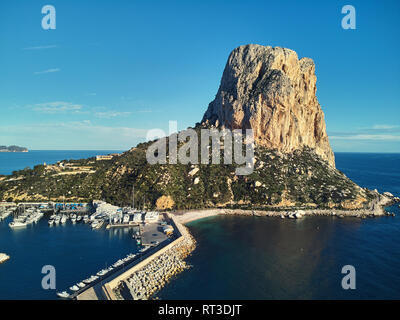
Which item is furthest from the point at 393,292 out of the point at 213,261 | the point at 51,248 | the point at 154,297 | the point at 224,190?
the point at 51,248

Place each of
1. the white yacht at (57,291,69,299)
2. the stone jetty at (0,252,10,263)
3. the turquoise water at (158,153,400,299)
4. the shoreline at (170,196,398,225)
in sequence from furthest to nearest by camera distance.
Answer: the shoreline at (170,196,398,225) < the stone jetty at (0,252,10,263) < the turquoise water at (158,153,400,299) < the white yacht at (57,291,69,299)

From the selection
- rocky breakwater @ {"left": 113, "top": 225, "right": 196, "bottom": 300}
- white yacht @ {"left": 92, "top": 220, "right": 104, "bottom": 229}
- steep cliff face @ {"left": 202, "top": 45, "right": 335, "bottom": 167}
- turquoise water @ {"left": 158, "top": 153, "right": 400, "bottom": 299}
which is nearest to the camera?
rocky breakwater @ {"left": 113, "top": 225, "right": 196, "bottom": 300}

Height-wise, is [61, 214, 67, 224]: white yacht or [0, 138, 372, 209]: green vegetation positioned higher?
[0, 138, 372, 209]: green vegetation

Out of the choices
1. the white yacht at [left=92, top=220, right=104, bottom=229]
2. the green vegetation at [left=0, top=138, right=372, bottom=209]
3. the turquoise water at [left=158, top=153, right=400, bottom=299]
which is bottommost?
the turquoise water at [left=158, top=153, right=400, bottom=299]

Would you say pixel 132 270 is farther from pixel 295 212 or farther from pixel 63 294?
pixel 295 212

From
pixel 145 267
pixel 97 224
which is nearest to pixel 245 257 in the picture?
pixel 145 267

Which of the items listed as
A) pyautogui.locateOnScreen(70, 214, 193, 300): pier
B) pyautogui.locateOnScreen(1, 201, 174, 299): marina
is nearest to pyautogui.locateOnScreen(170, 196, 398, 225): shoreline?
pyautogui.locateOnScreen(1, 201, 174, 299): marina

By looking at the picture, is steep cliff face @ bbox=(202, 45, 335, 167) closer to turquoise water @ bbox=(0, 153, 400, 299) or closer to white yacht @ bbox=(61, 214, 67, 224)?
turquoise water @ bbox=(0, 153, 400, 299)
